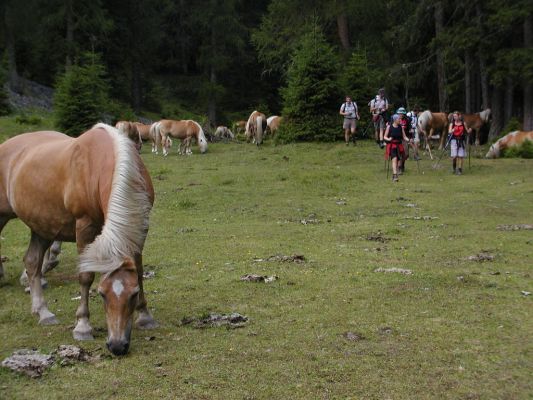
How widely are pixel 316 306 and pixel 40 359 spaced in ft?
8.98

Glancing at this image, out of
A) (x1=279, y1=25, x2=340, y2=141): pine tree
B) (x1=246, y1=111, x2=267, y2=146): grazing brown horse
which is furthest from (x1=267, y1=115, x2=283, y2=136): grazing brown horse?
(x1=279, y1=25, x2=340, y2=141): pine tree

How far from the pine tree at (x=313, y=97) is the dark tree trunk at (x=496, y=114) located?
26.7 feet

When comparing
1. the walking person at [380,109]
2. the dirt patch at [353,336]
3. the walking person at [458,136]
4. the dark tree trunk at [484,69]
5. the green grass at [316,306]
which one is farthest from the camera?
the dark tree trunk at [484,69]

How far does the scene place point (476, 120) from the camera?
90.8ft

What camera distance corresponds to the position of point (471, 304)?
Result: 245 inches

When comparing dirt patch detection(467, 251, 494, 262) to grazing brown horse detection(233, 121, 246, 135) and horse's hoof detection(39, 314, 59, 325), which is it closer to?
horse's hoof detection(39, 314, 59, 325)

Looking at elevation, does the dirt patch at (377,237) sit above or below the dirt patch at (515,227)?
above

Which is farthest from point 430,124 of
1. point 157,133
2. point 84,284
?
point 84,284

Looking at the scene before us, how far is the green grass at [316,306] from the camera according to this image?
4.39 meters

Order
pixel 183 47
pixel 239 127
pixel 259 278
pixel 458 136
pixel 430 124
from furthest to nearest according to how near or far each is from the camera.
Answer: pixel 183 47 < pixel 239 127 < pixel 430 124 < pixel 458 136 < pixel 259 278

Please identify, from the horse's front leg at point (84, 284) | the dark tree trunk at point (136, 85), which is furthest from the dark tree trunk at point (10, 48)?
the horse's front leg at point (84, 284)

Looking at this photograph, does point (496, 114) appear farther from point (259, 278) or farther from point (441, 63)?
point (259, 278)

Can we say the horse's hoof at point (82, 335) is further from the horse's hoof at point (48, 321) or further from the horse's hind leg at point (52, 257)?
the horse's hind leg at point (52, 257)

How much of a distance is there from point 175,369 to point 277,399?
0.92 meters
